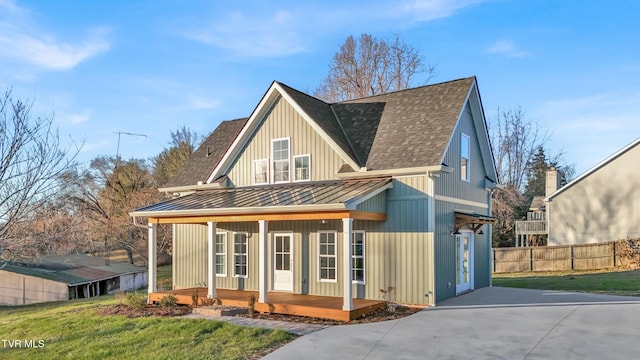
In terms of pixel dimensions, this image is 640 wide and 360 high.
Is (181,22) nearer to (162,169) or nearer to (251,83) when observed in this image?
(251,83)

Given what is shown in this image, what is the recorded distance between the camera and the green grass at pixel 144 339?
9.16 metres

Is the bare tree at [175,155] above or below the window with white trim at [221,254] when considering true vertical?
above

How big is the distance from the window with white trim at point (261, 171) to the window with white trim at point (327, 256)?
297 centimetres

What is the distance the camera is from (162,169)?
38469 mm

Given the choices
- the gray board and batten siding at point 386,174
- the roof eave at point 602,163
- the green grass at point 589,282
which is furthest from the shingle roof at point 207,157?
the roof eave at point 602,163

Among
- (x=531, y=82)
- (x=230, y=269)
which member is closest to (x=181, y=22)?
(x=230, y=269)

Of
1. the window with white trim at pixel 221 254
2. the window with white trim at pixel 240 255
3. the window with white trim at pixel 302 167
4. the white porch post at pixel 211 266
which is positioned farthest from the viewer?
the window with white trim at pixel 221 254

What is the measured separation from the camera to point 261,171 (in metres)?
16.2

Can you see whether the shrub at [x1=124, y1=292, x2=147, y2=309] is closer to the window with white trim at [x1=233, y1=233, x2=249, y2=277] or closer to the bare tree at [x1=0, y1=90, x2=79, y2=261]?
the window with white trim at [x1=233, y1=233, x2=249, y2=277]

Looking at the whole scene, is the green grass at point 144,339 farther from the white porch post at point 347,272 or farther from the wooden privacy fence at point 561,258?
the wooden privacy fence at point 561,258

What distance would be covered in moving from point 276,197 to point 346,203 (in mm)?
2906

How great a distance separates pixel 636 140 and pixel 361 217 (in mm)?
23535

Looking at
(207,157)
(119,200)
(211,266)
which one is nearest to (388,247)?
(211,266)

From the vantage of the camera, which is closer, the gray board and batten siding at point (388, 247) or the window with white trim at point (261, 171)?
the gray board and batten siding at point (388, 247)
